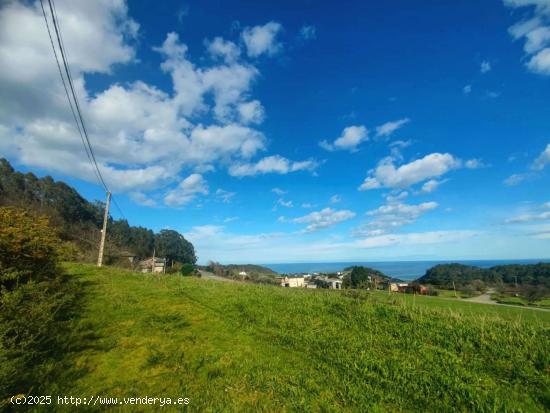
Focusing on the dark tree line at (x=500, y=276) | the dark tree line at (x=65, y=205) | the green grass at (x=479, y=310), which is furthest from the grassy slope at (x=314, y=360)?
the dark tree line at (x=500, y=276)

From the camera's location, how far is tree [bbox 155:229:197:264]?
97188 mm

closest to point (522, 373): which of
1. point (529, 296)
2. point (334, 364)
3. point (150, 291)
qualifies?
point (334, 364)

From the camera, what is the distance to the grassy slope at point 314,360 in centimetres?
433

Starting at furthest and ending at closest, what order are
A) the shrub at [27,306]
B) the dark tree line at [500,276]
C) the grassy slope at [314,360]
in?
1. the dark tree line at [500,276]
2. the grassy slope at [314,360]
3. the shrub at [27,306]

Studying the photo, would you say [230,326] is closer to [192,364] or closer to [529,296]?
[192,364]

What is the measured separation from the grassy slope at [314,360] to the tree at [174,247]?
93.9 metres

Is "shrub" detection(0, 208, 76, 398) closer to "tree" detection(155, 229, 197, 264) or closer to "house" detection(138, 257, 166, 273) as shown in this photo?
"house" detection(138, 257, 166, 273)

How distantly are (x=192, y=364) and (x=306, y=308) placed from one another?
5004 millimetres

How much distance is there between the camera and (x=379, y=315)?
27.6 feet

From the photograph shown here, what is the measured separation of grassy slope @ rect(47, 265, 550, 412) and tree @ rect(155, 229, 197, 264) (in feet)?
308

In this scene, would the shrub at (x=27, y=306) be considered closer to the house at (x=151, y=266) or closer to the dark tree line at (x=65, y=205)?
the house at (x=151, y=266)

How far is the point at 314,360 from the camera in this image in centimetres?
586

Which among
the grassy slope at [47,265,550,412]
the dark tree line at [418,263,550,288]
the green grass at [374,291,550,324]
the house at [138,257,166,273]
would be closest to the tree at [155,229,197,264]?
→ the house at [138,257,166,273]

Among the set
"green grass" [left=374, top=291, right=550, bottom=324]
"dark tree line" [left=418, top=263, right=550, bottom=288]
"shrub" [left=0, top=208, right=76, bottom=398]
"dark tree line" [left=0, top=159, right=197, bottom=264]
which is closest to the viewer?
"shrub" [left=0, top=208, right=76, bottom=398]
